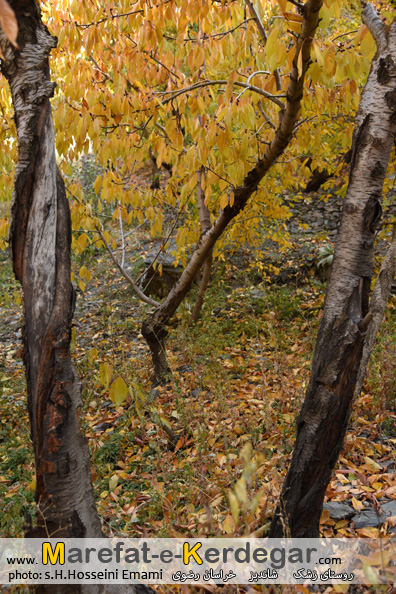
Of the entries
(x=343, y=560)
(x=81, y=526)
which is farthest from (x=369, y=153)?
(x=81, y=526)

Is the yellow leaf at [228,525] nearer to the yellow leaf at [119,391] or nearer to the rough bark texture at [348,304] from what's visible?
the rough bark texture at [348,304]

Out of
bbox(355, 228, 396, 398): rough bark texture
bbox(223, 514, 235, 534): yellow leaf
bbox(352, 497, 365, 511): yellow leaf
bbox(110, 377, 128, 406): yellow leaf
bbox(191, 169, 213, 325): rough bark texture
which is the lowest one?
bbox(223, 514, 235, 534): yellow leaf

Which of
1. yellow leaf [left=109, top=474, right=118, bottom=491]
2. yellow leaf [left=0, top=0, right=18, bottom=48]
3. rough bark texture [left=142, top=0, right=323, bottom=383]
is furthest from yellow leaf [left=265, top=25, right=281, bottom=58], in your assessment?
yellow leaf [left=109, top=474, right=118, bottom=491]

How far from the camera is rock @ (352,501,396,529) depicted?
2.29 meters

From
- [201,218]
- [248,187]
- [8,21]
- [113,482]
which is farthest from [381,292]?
[8,21]

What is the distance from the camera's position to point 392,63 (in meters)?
1.83

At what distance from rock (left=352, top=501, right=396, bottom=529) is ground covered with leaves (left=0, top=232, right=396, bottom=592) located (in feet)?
0.12

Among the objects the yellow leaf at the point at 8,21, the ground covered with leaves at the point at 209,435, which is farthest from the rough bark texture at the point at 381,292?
the yellow leaf at the point at 8,21

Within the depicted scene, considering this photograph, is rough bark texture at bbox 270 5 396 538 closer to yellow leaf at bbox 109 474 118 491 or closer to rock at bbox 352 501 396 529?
rock at bbox 352 501 396 529

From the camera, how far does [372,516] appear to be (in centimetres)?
235

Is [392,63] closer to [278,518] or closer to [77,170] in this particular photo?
[278,518]

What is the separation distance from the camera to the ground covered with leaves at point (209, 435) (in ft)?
8.00

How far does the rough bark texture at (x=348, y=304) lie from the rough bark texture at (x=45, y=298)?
3.06 feet

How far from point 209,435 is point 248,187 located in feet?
6.76
